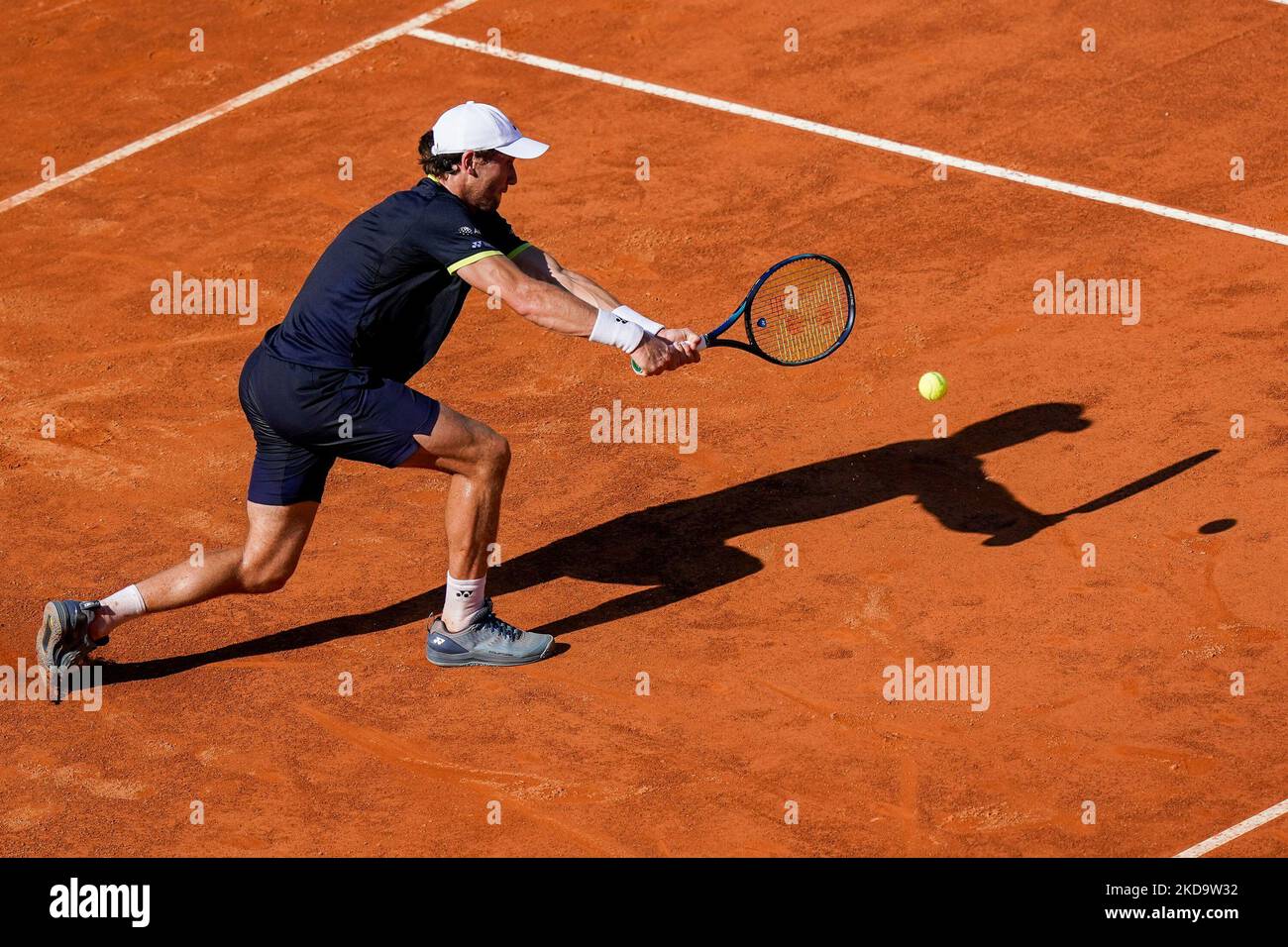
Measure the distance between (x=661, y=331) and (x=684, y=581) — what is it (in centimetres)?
136

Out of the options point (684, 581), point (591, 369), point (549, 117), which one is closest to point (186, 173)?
point (549, 117)

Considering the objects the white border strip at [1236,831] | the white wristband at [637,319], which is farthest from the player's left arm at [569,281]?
the white border strip at [1236,831]

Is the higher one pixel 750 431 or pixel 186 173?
pixel 186 173

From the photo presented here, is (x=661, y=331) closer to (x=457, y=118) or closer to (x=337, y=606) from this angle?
(x=457, y=118)

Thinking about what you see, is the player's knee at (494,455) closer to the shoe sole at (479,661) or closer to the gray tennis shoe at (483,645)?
the gray tennis shoe at (483,645)

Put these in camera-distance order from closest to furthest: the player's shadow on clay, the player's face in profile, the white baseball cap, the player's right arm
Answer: the player's right arm, the white baseball cap, the player's face in profile, the player's shadow on clay

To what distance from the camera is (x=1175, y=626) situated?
28.4 feet

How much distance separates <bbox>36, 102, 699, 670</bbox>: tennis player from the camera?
8.32 meters

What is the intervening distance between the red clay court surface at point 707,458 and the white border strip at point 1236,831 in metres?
0.06

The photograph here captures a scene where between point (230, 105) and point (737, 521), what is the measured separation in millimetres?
6502

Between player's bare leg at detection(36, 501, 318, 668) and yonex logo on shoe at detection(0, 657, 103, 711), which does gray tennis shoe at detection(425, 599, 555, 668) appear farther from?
yonex logo on shoe at detection(0, 657, 103, 711)

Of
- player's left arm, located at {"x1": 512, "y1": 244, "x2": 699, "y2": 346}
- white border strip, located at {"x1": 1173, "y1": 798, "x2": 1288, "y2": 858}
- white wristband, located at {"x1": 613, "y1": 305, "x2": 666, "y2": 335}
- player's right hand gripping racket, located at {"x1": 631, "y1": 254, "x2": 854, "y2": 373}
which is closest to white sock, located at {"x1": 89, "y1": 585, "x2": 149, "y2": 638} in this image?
player's left arm, located at {"x1": 512, "y1": 244, "x2": 699, "y2": 346}

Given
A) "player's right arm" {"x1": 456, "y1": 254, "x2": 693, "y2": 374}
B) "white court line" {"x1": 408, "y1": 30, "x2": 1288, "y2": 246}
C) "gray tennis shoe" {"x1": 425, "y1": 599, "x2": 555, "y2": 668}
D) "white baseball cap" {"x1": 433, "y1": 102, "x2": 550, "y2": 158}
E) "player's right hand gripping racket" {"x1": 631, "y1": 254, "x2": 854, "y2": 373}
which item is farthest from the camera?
"white court line" {"x1": 408, "y1": 30, "x2": 1288, "y2": 246}

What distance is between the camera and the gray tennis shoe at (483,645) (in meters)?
8.71
